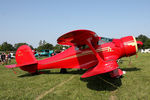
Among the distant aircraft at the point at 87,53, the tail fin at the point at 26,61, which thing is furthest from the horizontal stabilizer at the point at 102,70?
the tail fin at the point at 26,61

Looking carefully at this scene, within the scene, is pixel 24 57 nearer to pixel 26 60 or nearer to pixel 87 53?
pixel 26 60

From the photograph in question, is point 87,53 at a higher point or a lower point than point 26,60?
higher

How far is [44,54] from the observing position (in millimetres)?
40625

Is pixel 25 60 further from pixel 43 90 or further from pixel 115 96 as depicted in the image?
pixel 115 96

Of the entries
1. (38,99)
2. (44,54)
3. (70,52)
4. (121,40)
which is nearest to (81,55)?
(70,52)

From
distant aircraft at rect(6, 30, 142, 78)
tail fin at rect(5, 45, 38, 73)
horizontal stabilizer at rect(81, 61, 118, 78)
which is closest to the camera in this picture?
horizontal stabilizer at rect(81, 61, 118, 78)

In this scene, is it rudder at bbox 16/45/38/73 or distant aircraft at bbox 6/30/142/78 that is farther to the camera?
rudder at bbox 16/45/38/73

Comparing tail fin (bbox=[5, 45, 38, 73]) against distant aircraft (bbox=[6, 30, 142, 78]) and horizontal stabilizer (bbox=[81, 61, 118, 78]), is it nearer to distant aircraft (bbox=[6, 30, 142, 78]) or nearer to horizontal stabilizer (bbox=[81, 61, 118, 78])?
distant aircraft (bbox=[6, 30, 142, 78])

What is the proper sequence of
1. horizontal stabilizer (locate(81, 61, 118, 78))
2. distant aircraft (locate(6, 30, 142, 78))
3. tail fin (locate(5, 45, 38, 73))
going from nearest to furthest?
1. horizontal stabilizer (locate(81, 61, 118, 78))
2. distant aircraft (locate(6, 30, 142, 78))
3. tail fin (locate(5, 45, 38, 73))

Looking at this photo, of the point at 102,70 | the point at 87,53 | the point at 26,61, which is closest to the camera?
the point at 102,70

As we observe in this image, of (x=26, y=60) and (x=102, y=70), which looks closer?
(x=102, y=70)

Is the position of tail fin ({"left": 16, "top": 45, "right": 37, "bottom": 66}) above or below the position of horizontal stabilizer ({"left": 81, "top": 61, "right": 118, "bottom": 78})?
above

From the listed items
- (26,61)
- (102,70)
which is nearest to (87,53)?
(102,70)

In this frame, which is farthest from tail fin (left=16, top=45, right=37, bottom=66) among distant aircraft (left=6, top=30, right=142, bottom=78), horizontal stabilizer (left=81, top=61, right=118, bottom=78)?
horizontal stabilizer (left=81, top=61, right=118, bottom=78)
